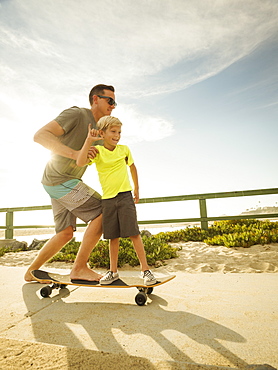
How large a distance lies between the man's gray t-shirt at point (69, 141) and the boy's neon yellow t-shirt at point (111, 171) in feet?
1.09

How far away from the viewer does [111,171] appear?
3.04 meters

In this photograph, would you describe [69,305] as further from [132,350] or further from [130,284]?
[132,350]

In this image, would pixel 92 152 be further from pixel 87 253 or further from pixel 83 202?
pixel 87 253

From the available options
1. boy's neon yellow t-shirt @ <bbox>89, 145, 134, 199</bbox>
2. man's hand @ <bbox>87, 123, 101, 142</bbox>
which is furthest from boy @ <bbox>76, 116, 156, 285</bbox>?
man's hand @ <bbox>87, 123, 101, 142</bbox>

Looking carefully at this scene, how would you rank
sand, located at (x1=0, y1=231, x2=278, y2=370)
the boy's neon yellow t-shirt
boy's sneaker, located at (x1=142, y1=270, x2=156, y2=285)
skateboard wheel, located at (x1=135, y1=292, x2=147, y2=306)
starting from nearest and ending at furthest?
sand, located at (x1=0, y1=231, x2=278, y2=370) → skateboard wheel, located at (x1=135, y1=292, x2=147, y2=306) → boy's sneaker, located at (x1=142, y1=270, x2=156, y2=285) → the boy's neon yellow t-shirt

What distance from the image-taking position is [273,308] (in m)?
2.37

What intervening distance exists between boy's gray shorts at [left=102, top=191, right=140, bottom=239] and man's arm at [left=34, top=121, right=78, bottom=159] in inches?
25.4

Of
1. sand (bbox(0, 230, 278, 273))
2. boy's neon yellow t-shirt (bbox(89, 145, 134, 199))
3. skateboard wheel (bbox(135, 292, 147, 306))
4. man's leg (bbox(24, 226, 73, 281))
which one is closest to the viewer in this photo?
skateboard wheel (bbox(135, 292, 147, 306))

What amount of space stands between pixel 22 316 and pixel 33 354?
0.92 m

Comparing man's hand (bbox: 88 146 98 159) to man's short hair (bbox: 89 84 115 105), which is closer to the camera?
man's hand (bbox: 88 146 98 159)

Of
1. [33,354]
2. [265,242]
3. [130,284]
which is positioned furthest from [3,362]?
[265,242]

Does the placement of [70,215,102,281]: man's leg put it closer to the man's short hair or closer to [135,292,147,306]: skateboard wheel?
[135,292,147,306]: skateboard wheel

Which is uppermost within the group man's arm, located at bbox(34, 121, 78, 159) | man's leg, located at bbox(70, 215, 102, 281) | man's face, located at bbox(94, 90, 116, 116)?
man's face, located at bbox(94, 90, 116, 116)

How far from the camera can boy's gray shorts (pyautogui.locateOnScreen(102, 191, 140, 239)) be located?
9.37 ft
